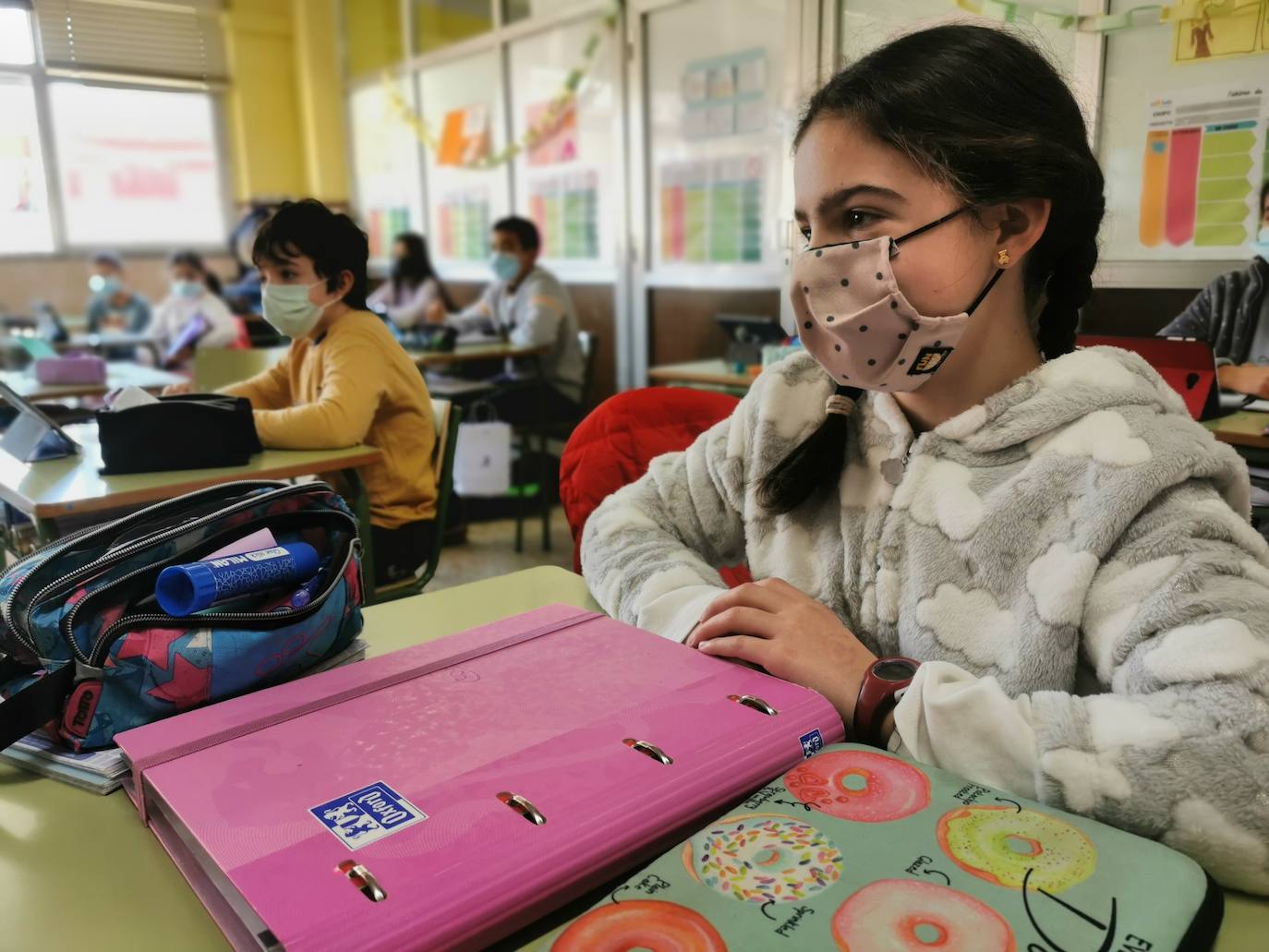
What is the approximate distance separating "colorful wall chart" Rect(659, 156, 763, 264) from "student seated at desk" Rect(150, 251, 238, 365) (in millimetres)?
2319

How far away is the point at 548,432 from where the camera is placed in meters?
4.52

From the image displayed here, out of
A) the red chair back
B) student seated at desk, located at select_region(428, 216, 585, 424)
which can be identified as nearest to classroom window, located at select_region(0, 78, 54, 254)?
student seated at desk, located at select_region(428, 216, 585, 424)

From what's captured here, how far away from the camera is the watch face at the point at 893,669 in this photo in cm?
75

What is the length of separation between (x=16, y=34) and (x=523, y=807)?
527cm

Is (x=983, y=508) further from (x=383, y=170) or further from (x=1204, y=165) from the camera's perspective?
(x=383, y=170)

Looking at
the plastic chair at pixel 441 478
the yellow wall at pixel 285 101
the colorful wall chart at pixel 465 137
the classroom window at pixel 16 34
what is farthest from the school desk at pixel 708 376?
the yellow wall at pixel 285 101

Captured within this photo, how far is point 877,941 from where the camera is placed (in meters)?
0.46

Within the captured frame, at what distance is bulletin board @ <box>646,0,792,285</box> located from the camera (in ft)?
14.0

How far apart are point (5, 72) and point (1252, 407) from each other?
7.91m

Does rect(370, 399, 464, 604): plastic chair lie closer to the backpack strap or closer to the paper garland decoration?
the backpack strap

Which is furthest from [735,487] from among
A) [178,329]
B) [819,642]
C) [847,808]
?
[178,329]

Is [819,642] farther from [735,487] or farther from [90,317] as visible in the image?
[90,317]

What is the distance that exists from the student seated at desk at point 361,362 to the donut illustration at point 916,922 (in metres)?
1.95

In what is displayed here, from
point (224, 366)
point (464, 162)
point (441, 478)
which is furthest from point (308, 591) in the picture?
point (464, 162)
